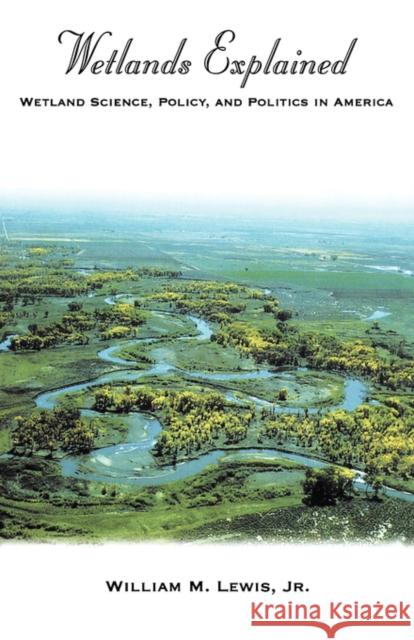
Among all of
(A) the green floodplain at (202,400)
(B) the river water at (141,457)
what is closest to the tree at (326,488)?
(A) the green floodplain at (202,400)

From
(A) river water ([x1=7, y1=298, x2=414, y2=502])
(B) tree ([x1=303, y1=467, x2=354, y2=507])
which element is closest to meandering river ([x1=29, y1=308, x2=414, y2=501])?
(A) river water ([x1=7, y1=298, x2=414, y2=502])

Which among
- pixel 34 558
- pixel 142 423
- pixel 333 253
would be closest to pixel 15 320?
pixel 142 423

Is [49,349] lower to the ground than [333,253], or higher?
lower

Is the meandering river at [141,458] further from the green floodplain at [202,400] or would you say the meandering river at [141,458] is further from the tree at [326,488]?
the tree at [326,488]

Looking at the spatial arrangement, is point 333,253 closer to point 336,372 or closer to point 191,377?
point 336,372

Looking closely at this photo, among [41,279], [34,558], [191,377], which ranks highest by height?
[41,279]

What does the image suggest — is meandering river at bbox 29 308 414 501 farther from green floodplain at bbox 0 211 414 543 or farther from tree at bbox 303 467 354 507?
tree at bbox 303 467 354 507

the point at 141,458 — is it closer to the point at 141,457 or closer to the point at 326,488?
the point at 141,457

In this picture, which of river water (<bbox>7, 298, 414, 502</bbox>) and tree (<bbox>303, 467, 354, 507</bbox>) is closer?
tree (<bbox>303, 467, 354, 507</bbox>)

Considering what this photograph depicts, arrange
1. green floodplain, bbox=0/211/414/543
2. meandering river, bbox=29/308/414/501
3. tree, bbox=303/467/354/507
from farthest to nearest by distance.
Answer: meandering river, bbox=29/308/414/501
tree, bbox=303/467/354/507
green floodplain, bbox=0/211/414/543
